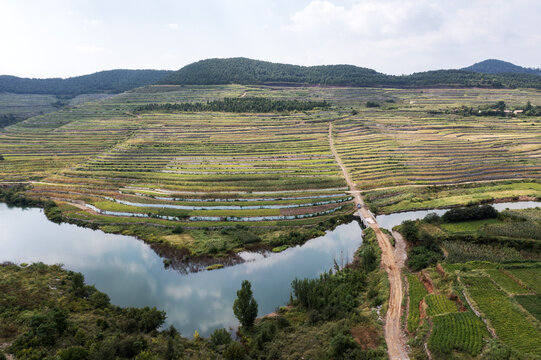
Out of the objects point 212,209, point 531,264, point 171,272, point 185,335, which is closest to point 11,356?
point 185,335

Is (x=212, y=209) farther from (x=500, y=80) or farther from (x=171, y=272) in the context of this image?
(x=500, y=80)

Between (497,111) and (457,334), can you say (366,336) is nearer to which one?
(457,334)

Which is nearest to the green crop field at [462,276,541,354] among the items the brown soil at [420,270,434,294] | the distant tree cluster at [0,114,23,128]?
the brown soil at [420,270,434,294]

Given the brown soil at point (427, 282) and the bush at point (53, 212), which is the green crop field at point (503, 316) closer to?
the brown soil at point (427, 282)

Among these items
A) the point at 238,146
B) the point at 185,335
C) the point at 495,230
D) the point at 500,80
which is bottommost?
the point at 185,335

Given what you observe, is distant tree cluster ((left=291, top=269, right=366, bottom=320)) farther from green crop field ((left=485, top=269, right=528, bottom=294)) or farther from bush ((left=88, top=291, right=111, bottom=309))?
bush ((left=88, top=291, right=111, bottom=309))

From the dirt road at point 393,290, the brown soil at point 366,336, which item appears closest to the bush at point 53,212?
the dirt road at point 393,290
